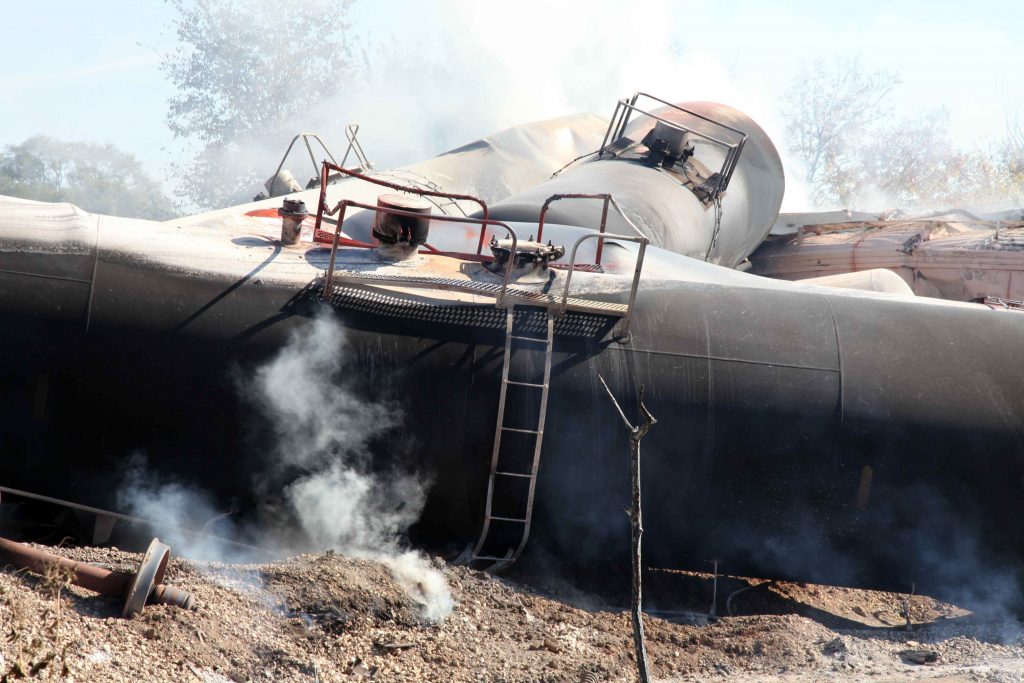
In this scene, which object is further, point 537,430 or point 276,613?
point 537,430

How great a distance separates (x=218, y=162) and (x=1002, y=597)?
33.3 meters

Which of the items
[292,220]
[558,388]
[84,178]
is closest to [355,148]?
[292,220]

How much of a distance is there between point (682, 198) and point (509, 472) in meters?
7.25

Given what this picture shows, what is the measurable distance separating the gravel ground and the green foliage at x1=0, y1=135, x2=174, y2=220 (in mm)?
28918

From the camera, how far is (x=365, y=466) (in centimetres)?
641

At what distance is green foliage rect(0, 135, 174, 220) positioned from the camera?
32875 millimetres

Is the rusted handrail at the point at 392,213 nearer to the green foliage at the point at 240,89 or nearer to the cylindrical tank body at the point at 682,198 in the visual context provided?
the cylindrical tank body at the point at 682,198

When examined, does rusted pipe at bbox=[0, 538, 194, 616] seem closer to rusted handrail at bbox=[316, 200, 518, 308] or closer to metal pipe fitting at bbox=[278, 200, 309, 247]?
rusted handrail at bbox=[316, 200, 518, 308]

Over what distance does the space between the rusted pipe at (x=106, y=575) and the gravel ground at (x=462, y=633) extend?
7 centimetres

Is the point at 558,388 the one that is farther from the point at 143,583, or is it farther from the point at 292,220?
the point at 143,583

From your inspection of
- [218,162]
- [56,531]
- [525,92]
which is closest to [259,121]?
[218,162]

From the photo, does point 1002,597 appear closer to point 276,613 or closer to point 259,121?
point 276,613

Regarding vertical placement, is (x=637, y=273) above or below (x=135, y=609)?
above

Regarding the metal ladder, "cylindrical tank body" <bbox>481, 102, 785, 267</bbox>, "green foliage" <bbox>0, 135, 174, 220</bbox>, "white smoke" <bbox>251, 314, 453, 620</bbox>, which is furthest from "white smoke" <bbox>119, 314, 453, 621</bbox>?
"green foliage" <bbox>0, 135, 174, 220</bbox>
